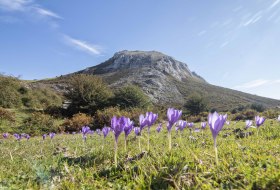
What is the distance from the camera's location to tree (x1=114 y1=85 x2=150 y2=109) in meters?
24.5

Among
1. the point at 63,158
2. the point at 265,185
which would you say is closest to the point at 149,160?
the point at 265,185

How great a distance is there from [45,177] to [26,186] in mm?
167

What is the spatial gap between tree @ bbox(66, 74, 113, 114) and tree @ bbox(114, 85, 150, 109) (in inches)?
46.4

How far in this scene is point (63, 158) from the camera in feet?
12.5

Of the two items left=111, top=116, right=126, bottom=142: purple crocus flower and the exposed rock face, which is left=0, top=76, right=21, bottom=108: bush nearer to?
the exposed rock face

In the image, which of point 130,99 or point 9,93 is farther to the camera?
point 9,93

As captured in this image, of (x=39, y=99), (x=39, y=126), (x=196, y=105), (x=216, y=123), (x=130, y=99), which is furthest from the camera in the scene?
(x=39, y=99)

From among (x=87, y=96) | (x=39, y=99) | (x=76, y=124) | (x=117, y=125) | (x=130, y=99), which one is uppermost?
(x=87, y=96)

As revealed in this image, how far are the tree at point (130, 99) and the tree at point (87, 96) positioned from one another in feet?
3.87

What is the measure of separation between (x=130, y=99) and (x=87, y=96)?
3.83 metres

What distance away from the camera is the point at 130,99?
80.8ft

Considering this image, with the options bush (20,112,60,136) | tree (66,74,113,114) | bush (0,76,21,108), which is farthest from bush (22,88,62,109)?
bush (20,112,60,136)

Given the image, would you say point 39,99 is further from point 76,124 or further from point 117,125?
point 117,125

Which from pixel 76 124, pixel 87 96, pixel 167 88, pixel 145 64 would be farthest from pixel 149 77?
pixel 76 124
